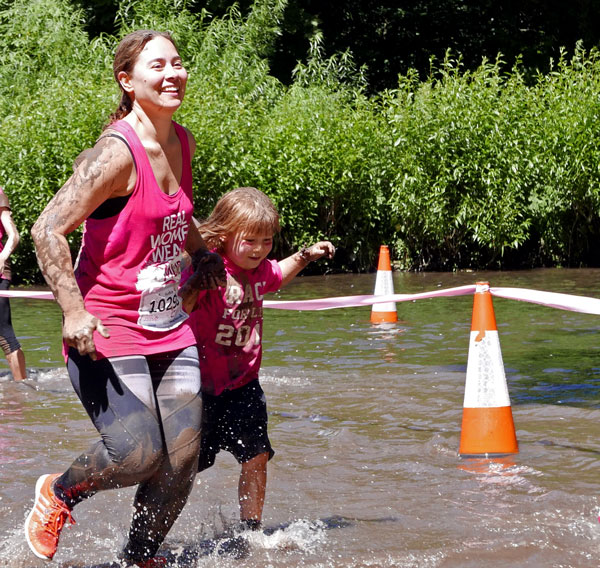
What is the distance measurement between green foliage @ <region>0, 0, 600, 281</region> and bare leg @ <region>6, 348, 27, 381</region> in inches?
381

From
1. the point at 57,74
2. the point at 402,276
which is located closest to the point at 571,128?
the point at 402,276

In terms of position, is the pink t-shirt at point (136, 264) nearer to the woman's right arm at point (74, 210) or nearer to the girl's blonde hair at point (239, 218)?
the woman's right arm at point (74, 210)

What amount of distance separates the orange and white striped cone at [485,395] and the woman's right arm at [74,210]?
284 cm

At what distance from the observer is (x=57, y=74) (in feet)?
67.1

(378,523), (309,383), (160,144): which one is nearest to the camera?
(160,144)

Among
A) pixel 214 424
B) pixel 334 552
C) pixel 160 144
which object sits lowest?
pixel 334 552

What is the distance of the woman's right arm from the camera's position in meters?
3.56

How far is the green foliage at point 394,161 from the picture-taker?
1806 cm

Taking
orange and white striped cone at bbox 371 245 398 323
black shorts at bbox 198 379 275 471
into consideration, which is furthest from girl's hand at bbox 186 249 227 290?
orange and white striped cone at bbox 371 245 398 323

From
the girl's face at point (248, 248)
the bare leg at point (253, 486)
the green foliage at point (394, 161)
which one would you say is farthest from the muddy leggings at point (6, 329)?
the green foliage at point (394, 161)

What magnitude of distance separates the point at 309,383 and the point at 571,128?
38.9ft

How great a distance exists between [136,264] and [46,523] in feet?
3.45

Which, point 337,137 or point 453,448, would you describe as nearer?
point 453,448

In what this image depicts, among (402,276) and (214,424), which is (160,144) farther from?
(402,276)
